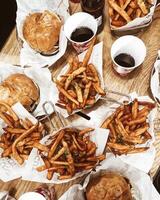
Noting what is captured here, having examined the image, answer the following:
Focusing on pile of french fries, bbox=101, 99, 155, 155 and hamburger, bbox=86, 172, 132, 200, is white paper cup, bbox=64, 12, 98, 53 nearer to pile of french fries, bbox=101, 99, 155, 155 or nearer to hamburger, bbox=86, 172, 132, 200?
pile of french fries, bbox=101, 99, 155, 155

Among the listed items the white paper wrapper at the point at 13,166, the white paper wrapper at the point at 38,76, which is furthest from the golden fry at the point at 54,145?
the white paper wrapper at the point at 38,76

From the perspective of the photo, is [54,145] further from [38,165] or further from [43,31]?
[43,31]

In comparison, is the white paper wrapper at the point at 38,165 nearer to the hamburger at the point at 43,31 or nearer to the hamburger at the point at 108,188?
the hamburger at the point at 108,188

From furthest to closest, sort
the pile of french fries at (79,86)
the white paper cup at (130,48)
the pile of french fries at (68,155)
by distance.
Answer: the white paper cup at (130,48), the pile of french fries at (79,86), the pile of french fries at (68,155)

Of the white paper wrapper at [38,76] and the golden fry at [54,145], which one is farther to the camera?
the white paper wrapper at [38,76]

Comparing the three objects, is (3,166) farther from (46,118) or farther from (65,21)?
(65,21)

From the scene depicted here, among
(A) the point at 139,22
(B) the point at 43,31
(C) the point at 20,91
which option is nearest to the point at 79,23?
(B) the point at 43,31
